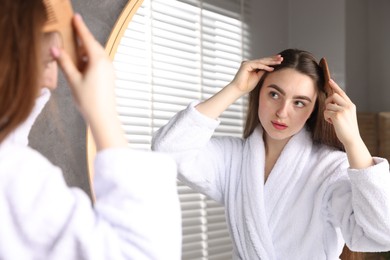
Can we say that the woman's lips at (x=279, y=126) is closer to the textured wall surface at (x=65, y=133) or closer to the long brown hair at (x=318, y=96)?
the long brown hair at (x=318, y=96)

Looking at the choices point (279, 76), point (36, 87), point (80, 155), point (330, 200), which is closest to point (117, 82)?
point (80, 155)

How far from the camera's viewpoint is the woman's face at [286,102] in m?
0.91

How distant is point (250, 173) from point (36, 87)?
62cm

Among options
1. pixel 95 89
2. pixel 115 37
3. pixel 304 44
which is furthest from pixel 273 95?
pixel 95 89

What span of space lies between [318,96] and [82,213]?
63 cm

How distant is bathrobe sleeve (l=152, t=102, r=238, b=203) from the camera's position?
89 cm

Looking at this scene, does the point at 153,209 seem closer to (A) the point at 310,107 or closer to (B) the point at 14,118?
(B) the point at 14,118

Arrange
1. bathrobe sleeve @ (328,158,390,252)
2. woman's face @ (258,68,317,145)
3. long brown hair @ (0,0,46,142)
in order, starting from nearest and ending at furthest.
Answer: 1. long brown hair @ (0,0,46,142)
2. bathrobe sleeve @ (328,158,390,252)
3. woman's face @ (258,68,317,145)

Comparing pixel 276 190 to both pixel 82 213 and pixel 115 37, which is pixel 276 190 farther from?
pixel 82 213

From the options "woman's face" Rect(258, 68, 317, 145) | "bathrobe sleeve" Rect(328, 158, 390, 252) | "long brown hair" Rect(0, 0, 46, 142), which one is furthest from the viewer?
"woman's face" Rect(258, 68, 317, 145)

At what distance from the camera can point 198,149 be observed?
0.92 m

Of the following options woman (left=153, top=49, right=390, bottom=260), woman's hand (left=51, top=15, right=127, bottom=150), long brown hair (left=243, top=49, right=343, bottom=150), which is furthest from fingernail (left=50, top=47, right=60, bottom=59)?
long brown hair (left=243, top=49, right=343, bottom=150)

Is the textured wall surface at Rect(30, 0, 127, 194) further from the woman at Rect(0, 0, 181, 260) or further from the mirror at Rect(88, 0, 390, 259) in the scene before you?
the woman at Rect(0, 0, 181, 260)

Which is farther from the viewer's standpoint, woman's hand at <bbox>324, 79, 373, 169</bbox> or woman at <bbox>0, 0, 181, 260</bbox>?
woman's hand at <bbox>324, 79, 373, 169</bbox>
